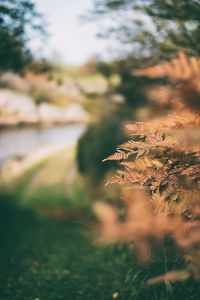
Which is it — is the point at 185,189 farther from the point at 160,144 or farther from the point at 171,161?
the point at 160,144

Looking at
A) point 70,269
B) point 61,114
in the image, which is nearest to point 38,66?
point 70,269

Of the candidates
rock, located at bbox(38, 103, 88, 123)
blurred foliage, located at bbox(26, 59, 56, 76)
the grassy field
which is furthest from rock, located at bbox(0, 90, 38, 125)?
the grassy field

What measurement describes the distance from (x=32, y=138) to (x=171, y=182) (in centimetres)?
827

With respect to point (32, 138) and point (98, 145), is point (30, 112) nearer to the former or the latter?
point (32, 138)

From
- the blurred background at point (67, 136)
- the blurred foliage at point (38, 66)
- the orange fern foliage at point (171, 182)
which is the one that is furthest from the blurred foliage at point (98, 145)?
the orange fern foliage at point (171, 182)

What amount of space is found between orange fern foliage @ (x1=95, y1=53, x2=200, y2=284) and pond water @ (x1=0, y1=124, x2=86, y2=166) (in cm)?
538

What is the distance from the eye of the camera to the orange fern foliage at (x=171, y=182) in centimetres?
142

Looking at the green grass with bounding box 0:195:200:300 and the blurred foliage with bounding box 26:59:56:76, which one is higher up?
the blurred foliage with bounding box 26:59:56:76

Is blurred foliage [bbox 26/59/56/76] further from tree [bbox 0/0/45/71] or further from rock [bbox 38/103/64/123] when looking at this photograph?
rock [bbox 38/103/64/123]

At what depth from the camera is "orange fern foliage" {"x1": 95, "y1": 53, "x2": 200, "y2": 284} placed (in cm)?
142

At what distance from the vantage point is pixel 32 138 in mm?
9273

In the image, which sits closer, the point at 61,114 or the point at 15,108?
the point at 15,108

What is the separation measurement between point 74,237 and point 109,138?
9.45ft

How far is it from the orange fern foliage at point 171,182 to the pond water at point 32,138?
5376 mm
